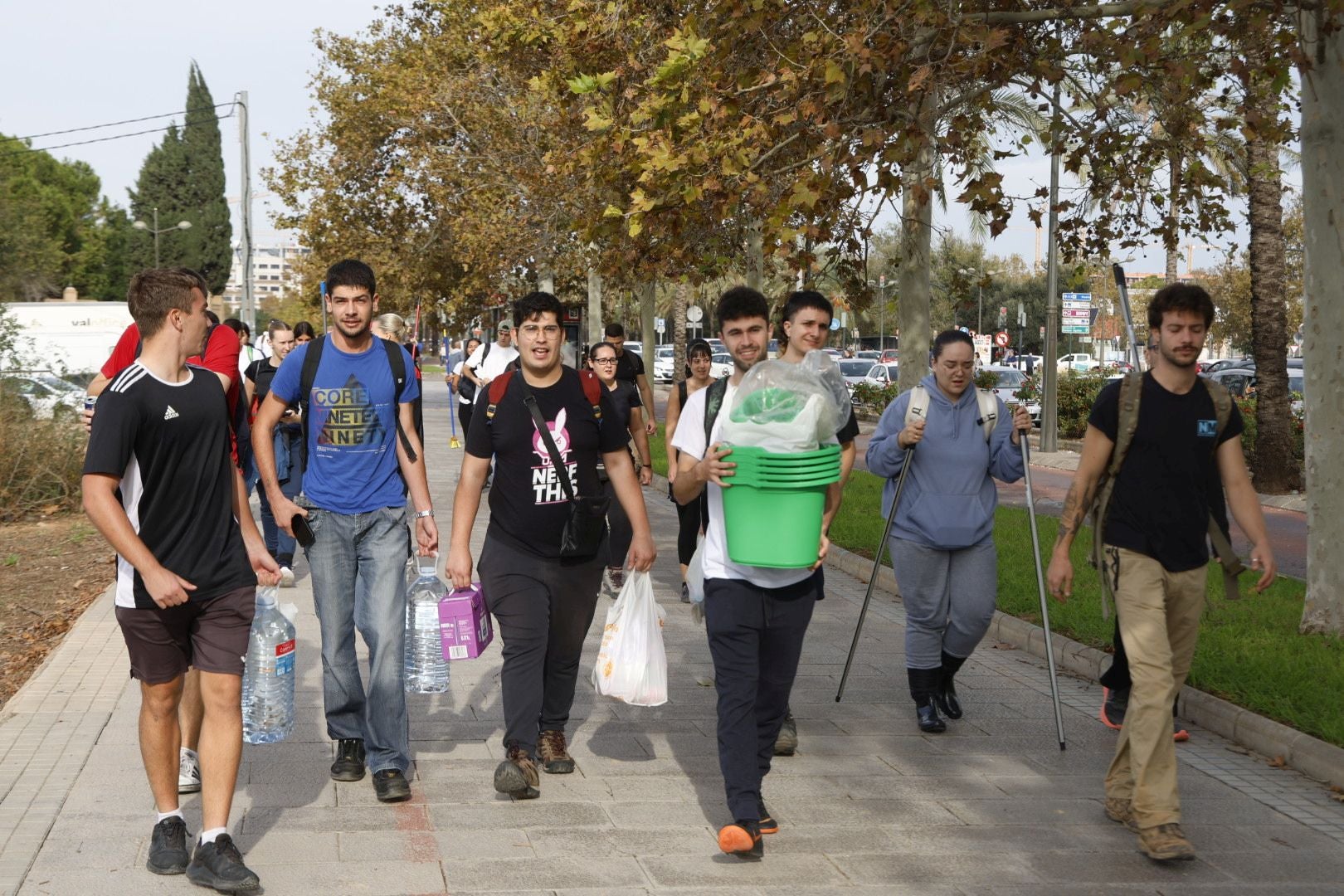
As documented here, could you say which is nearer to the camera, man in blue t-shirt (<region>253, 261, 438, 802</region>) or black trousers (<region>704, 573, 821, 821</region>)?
black trousers (<region>704, 573, 821, 821</region>)

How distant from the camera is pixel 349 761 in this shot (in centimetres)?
602

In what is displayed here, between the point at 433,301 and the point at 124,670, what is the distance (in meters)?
35.8

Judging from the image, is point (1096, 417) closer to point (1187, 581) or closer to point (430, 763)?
point (1187, 581)

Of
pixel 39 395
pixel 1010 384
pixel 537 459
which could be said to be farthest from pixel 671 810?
pixel 1010 384

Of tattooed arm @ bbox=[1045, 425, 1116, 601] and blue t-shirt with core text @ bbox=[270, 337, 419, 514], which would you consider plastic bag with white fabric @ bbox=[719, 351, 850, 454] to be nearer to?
tattooed arm @ bbox=[1045, 425, 1116, 601]

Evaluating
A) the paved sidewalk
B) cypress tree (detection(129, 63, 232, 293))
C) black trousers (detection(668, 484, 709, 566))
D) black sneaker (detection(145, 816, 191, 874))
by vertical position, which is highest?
cypress tree (detection(129, 63, 232, 293))

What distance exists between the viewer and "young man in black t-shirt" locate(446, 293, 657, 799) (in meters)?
5.81

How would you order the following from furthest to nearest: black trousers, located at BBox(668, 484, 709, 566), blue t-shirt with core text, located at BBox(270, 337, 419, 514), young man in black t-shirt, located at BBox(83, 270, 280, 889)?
1. black trousers, located at BBox(668, 484, 709, 566)
2. blue t-shirt with core text, located at BBox(270, 337, 419, 514)
3. young man in black t-shirt, located at BBox(83, 270, 280, 889)

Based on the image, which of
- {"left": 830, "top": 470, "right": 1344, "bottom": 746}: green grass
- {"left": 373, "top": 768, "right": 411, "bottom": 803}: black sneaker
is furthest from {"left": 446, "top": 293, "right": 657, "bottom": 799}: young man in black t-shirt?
{"left": 830, "top": 470, "right": 1344, "bottom": 746}: green grass

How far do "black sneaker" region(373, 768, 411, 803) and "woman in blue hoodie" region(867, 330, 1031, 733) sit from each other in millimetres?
2479

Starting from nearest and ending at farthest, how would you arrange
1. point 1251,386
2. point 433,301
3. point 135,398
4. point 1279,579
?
point 135,398
point 1279,579
point 1251,386
point 433,301

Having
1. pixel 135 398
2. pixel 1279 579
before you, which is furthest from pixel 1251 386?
pixel 135 398

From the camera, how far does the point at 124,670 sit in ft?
26.6

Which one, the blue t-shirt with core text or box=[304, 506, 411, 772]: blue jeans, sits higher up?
the blue t-shirt with core text
